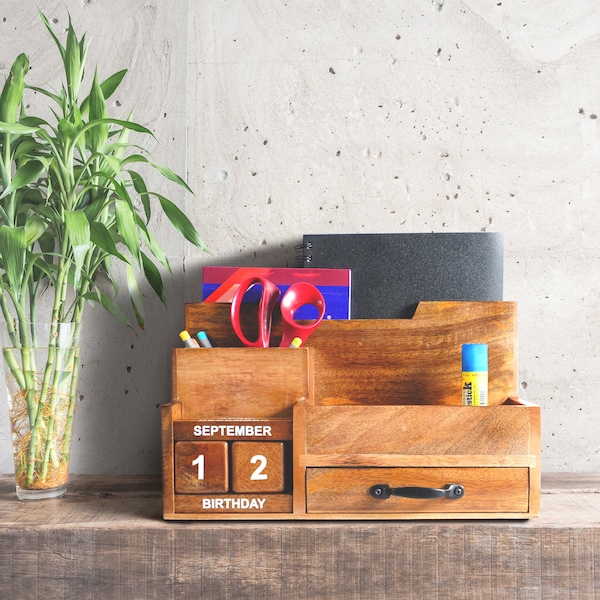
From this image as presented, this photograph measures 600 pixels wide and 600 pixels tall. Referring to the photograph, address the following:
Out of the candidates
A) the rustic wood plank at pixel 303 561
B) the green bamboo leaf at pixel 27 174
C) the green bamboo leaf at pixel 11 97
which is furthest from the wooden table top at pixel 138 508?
the green bamboo leaf at pixel 11 97

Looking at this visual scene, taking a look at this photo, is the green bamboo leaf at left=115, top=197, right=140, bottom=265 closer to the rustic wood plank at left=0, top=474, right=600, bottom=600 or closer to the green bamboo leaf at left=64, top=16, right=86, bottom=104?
the green bamboo leaf at left=64, top=16, right=86, bottom=104

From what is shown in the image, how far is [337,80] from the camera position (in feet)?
4.10

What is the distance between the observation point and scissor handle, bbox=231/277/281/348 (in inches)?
38.3

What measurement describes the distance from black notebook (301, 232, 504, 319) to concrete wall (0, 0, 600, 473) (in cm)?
16

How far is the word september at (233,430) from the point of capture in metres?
0.90

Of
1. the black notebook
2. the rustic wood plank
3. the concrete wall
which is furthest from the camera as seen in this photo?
the concrete wall

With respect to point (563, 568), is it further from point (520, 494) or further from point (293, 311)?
point (293, 311)

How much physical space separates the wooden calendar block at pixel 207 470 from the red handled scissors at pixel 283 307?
17 cm

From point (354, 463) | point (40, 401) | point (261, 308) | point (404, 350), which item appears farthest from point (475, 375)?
point (40, 401)

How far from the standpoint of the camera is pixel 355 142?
49.0 inches

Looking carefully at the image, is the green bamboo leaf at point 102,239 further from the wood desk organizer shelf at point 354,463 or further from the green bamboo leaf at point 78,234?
the wood desk organizer shelf at point 354,463

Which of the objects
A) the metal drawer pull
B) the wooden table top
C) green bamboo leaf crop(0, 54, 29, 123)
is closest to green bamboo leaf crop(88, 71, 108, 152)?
green bamboo leaf crop(0, 54, 29, 123)

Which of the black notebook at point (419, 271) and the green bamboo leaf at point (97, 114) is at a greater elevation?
the green bamboo leaf at point (97, 114)

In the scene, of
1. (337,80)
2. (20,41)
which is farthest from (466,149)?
(20,41)
